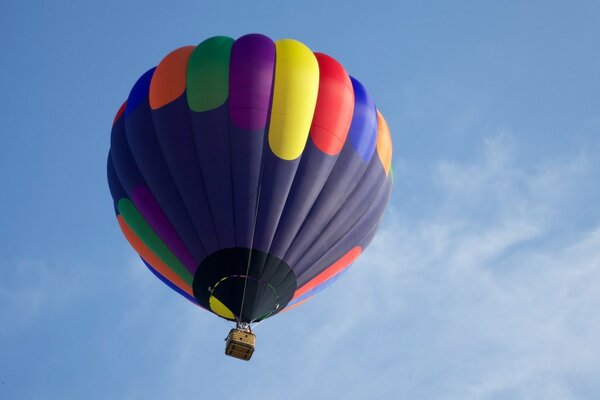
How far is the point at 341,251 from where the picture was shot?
19406 mm

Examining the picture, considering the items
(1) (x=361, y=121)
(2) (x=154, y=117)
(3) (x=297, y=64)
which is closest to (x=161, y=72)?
(2) (x=154, y=117)

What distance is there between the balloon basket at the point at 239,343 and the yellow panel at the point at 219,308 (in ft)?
1.54

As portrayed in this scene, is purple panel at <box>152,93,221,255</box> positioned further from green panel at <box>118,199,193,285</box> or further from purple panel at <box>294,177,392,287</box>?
purple panel at <box>294,177,392,287</box>

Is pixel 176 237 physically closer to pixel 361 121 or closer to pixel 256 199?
pixel 256 199

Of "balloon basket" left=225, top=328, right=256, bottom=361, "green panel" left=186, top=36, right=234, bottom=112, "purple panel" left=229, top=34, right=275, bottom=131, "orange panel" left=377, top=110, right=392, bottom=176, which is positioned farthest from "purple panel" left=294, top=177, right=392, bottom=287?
"green panel" left=186, top=36, right=234, bottom=112

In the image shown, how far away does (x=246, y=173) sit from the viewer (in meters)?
18.1

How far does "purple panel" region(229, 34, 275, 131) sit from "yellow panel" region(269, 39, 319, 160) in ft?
0.49

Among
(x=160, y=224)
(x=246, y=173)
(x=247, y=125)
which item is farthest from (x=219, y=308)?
(x=247, y=125)

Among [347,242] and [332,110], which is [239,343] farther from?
[332,110]

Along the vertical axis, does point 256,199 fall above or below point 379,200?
below

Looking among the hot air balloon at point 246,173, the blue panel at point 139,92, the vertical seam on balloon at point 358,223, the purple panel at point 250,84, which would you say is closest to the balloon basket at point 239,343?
the hot air balloon at point 246,173

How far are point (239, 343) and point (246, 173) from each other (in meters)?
2.69

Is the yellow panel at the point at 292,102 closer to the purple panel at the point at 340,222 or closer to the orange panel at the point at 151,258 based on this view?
the purple panel at the point at 340,222

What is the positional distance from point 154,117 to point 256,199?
2.36 meters
